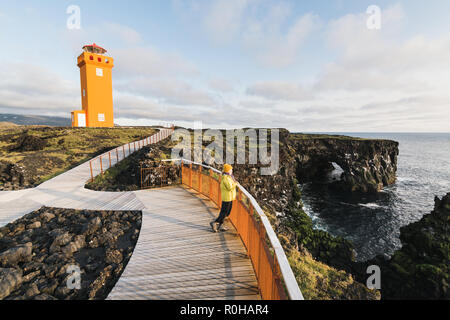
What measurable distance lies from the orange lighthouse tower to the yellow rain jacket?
44.7m

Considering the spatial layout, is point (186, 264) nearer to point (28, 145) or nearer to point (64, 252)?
point (64, 252)

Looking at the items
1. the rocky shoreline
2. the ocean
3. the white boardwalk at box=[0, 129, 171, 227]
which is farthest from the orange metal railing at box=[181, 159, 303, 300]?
the ocean

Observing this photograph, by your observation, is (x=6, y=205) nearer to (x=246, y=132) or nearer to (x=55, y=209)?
(x=55, y=209)

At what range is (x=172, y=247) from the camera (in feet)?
18.8

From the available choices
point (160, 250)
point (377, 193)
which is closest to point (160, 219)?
point (160, 250)

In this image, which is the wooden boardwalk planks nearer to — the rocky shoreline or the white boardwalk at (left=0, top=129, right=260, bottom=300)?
the white boardwalk at (left=0, top=129, right=260, bottom=300)

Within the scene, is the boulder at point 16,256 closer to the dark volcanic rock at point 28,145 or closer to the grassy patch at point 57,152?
the grassy patch at point 57,152

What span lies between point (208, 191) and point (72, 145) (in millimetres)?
24279

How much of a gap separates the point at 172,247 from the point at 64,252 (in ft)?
10.1

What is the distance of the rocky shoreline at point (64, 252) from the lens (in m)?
4.42

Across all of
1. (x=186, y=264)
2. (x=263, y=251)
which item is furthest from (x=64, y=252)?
(x=263, y=251)

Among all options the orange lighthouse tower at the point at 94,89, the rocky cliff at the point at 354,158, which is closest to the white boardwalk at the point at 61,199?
the orange lighthouse tower at the point at 94,89

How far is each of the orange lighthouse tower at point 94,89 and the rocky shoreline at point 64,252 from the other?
128 feet

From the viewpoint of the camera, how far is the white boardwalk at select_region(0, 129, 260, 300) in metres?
4.16
